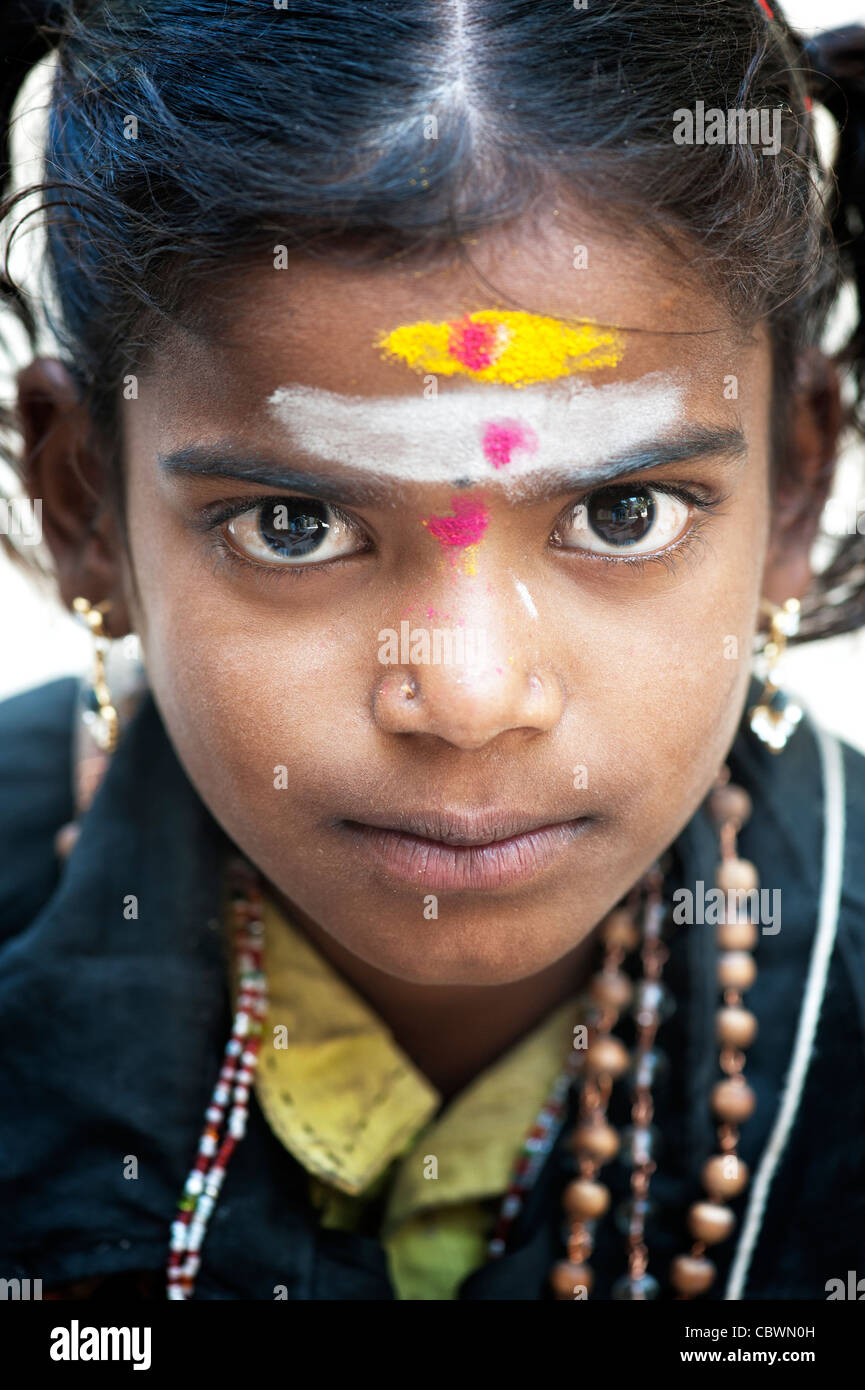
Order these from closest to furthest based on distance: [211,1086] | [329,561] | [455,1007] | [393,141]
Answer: [393,141] < [329,561] < [211,1086] < [455,1007]

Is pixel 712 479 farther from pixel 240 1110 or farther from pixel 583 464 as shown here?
pixel 240 1110

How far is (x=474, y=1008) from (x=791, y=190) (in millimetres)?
853

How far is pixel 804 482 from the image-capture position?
1.33m

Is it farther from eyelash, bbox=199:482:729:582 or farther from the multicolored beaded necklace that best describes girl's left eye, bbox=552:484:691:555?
the multicolored beaded necklace

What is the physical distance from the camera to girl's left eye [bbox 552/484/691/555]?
104 cm

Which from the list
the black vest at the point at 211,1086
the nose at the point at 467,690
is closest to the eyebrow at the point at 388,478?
the nose at the point at 467,690

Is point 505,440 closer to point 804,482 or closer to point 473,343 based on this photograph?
point 473,343

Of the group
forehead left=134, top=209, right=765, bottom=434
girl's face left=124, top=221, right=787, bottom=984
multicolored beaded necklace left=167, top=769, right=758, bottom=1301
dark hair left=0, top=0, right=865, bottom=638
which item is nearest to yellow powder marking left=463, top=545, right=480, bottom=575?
girl's face left=124, top=221, right=787, bottom=984

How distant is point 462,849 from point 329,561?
255mm

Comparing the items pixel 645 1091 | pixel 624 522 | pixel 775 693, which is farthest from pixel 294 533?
pixel 645 1091

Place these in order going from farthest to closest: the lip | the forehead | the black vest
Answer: the black vest < the lip < the forehead

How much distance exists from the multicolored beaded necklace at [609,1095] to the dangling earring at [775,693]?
0.35 ft

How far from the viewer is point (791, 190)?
3.64 ft

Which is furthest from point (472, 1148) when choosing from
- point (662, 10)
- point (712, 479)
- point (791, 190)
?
point (662, 10)
